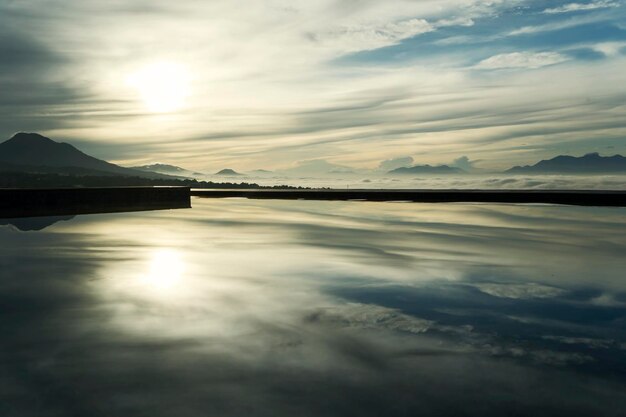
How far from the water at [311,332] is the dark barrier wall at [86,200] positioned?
1353 cm

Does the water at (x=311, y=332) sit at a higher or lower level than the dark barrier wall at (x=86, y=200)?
lower

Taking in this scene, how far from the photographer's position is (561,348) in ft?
24.0

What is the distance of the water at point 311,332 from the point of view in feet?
18.3

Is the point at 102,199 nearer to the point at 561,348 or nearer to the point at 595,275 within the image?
the point at 595,275

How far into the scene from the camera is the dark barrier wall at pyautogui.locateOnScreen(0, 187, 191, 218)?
29.7 meters

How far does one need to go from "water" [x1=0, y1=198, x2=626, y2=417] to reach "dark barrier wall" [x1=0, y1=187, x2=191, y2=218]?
44.4 ft

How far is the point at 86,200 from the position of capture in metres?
34.1

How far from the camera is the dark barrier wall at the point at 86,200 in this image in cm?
2973

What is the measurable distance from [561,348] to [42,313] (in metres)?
7.44

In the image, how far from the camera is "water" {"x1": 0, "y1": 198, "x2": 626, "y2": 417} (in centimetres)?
559

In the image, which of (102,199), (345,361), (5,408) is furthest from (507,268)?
(102,199)

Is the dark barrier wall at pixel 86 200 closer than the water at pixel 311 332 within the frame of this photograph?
No

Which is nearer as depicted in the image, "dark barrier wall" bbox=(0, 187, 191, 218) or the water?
the water

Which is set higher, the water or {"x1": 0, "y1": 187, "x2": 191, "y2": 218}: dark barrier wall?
{"x1": 0, "y1": 187, "x2": 191, "y2": 218}: dark barrier wall
